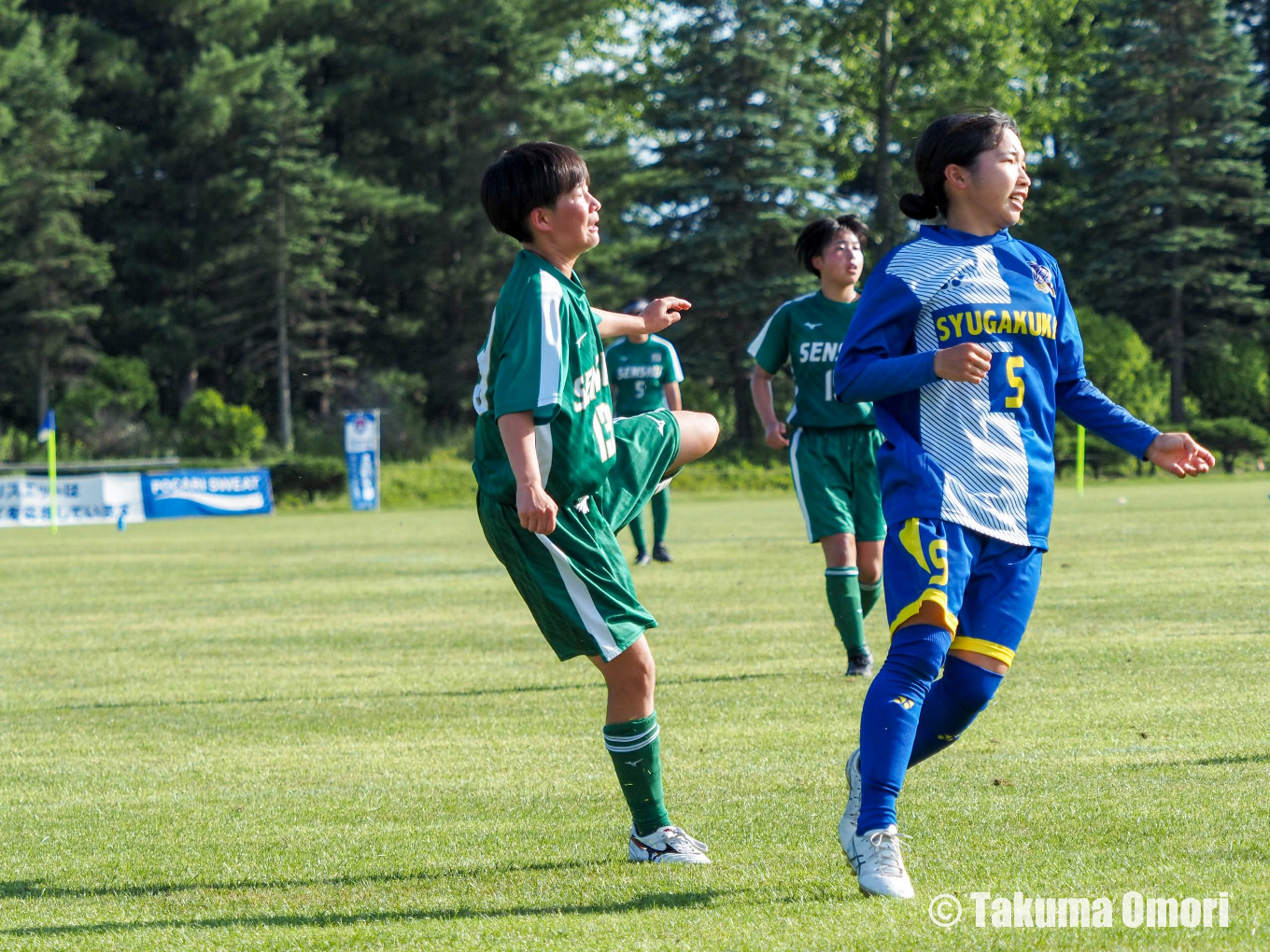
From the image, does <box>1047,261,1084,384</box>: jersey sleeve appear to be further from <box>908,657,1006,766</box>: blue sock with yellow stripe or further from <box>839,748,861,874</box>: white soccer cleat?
<box>839,748,861,874</box>: white soccer cleat

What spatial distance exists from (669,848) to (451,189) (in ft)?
157

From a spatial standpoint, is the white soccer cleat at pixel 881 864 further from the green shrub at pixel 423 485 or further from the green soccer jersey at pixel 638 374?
the green shrub at pixel 423 485

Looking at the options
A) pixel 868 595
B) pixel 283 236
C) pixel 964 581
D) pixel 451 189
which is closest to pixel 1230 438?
pixel 451 189

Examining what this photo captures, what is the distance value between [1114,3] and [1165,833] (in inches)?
1944

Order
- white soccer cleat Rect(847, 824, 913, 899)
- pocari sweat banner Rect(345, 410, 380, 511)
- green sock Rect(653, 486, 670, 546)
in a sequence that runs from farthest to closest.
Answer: pocari sweat banner Rect(345, 410, 380, 511) < green sock Rect(653, 486, 670, 546) < white soccer cleat Rect(847, 824, 913, 899)

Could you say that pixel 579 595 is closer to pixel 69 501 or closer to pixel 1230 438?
pixel 69 501

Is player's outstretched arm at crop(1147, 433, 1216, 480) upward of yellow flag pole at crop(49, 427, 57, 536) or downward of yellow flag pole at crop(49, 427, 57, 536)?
upward

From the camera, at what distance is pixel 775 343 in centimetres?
800

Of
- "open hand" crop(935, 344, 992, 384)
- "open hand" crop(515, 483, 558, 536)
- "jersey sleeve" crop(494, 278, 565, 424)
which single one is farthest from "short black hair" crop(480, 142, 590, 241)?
"open hand" crop(935, 344, 992, 384)

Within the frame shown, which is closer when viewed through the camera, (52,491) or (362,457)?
(52,491)

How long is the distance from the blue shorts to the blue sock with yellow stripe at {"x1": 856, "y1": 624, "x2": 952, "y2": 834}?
5 cm

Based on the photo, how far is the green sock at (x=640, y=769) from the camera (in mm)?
4031

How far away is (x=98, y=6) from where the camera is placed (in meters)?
50.5

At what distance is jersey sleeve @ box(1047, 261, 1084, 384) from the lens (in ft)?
13.1
